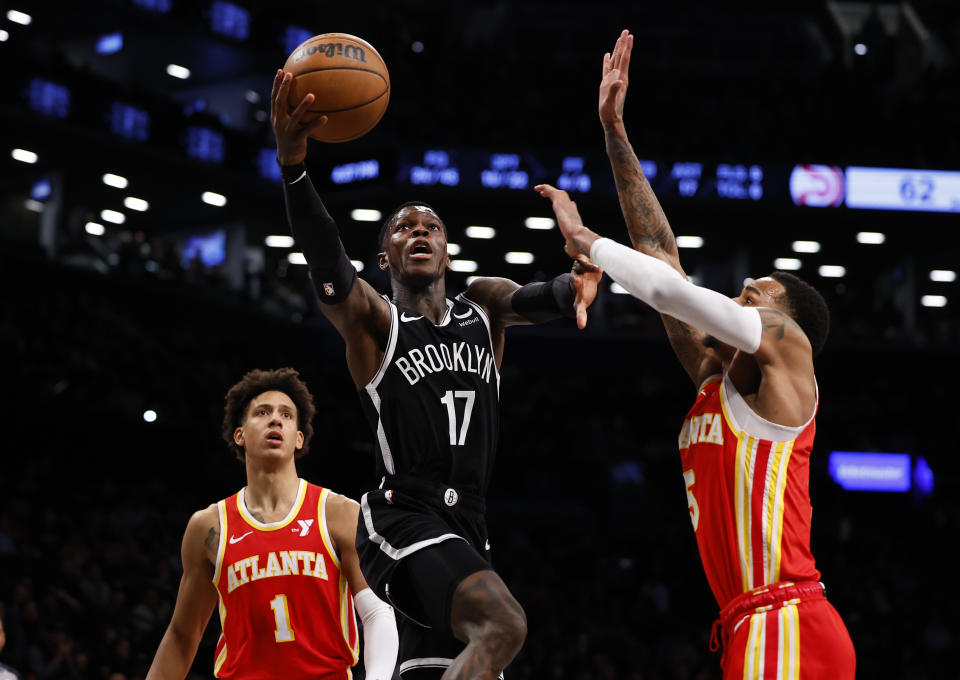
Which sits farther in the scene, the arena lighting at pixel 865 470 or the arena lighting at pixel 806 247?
the arena lighting at pixel 806 247

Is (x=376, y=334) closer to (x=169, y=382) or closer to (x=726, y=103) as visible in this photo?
(x=169, y=382)

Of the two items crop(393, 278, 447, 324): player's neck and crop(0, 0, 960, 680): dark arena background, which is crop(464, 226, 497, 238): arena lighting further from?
crop(393, 278, 447, 324): player's neck

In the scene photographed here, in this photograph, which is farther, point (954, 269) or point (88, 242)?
point (954, 269)

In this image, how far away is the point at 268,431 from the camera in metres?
5.38

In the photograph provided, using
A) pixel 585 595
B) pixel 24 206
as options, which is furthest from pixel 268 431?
pixel 24 206

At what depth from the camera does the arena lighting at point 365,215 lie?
25.6 meters

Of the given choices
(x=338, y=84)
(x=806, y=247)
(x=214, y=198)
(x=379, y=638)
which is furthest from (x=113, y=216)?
(x=338, y=84)

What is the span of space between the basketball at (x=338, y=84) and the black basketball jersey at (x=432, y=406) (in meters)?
0.78

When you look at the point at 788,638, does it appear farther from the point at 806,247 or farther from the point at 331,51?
the point at 806,247

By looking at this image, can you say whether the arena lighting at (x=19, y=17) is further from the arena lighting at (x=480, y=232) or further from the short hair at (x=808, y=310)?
the short hair at (x=808, y=310)

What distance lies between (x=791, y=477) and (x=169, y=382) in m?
14.6

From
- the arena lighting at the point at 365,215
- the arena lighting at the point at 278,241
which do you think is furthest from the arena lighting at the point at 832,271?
the arena lighting at the point at 278,241

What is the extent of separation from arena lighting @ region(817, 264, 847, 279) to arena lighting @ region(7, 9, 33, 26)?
2015cm

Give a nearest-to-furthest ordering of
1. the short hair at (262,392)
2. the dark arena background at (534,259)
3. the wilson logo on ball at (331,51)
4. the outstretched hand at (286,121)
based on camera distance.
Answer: the outstretched hand at (286,121) < the wilson logo on ball at (331,51) < the short hair at (262,392) < the dark arena background at (534,259)
